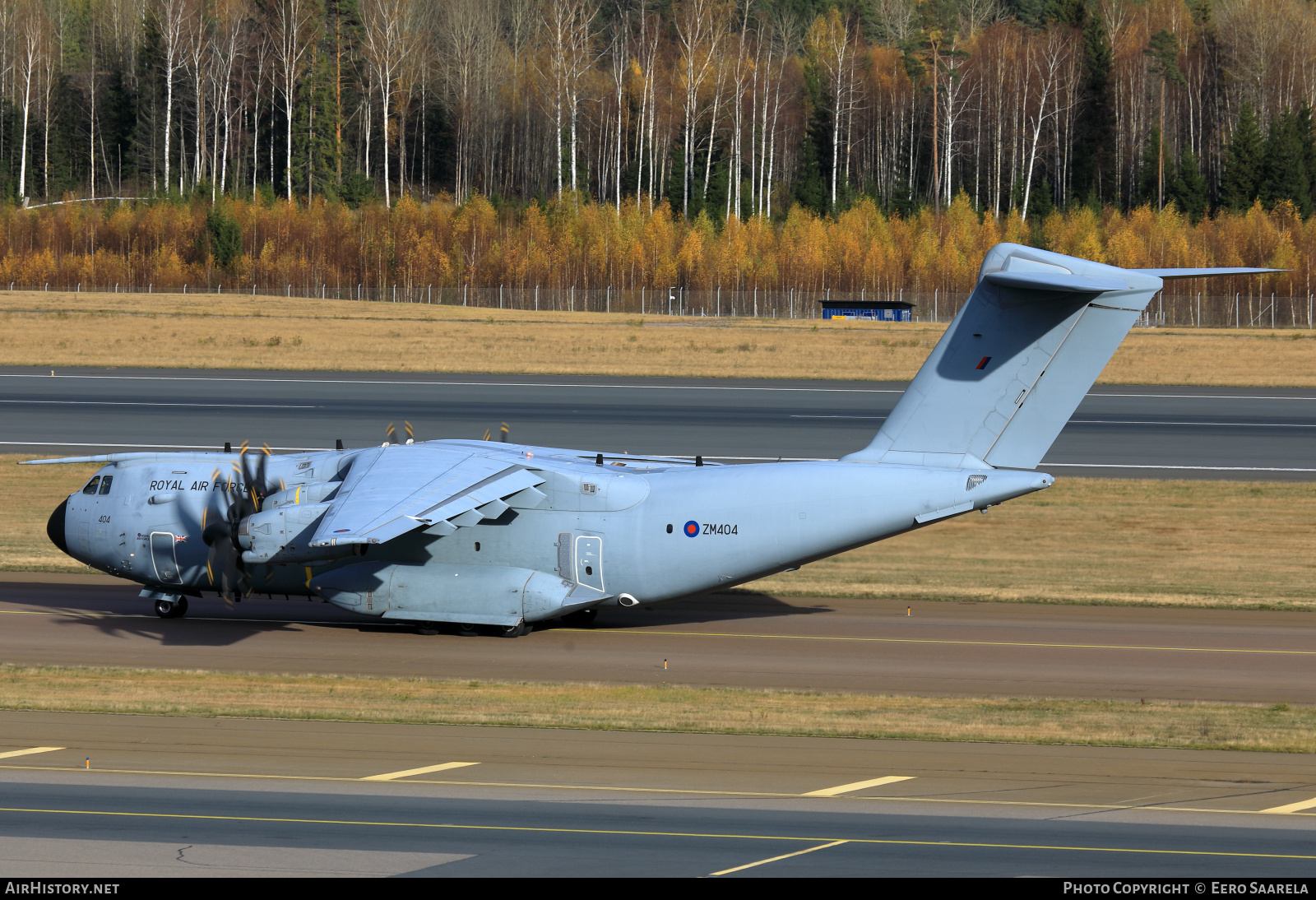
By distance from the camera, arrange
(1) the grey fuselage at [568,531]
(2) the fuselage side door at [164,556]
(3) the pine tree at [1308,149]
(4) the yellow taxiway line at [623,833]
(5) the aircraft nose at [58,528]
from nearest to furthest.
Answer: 1. (4) the yellow taxiway line at [623,833]
2. (1) the grey fuselage at [568,531]
3. (2) the fuselage side door at [164,556]
4. (5) the aircraft nose at [58,528]
5. (3) the pine tree at [1308,149]

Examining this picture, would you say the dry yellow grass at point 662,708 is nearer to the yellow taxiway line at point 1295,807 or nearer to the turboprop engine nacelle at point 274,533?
the turboprop engine nacelle at point 274,533

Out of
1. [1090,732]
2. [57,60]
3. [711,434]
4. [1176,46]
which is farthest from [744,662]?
[57,60]

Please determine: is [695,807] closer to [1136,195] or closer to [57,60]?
[1136,195]

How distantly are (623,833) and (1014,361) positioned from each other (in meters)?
10.5

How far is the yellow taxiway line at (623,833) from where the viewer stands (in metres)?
12.0

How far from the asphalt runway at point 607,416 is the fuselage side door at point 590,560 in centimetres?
1736

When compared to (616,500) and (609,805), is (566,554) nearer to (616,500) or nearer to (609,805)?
(616,500)

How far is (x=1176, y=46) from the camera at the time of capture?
122688mm

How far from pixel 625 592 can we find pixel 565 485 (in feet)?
6.58

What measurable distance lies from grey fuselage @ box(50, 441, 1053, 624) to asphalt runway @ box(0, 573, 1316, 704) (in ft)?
2.83

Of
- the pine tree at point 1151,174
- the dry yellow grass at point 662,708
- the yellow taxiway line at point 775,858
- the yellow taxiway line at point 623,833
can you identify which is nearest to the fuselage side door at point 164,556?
the dry yellow grass at point 662,708

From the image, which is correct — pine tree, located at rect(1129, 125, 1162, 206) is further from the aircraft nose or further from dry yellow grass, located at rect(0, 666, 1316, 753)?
the aircraft nose

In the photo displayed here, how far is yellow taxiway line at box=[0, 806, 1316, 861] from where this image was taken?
12.0 meters

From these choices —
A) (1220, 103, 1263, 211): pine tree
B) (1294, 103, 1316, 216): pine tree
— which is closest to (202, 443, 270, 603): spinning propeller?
(1220, 103, 1263, 211): pine tree
